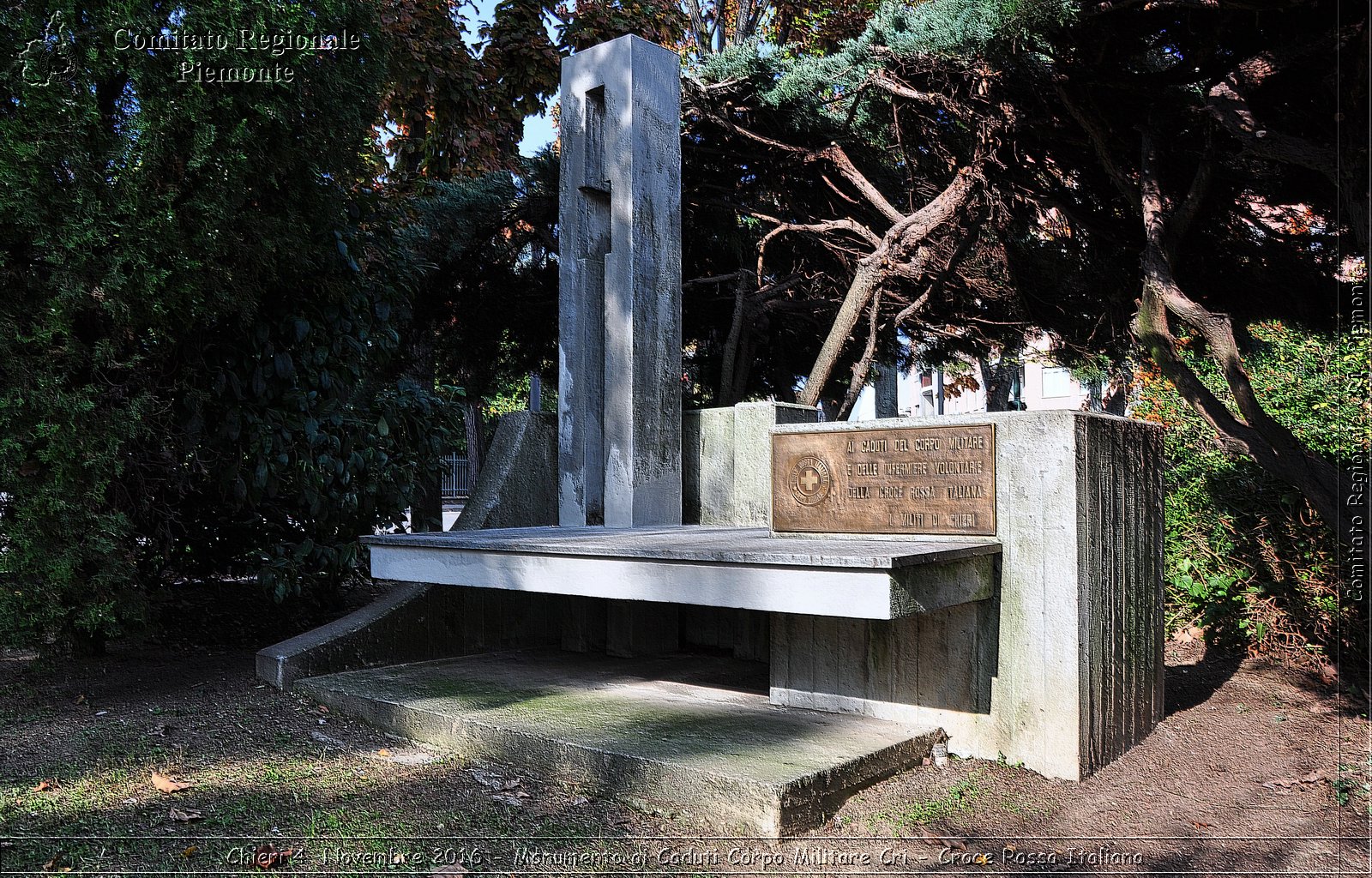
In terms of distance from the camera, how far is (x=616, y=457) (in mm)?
6727

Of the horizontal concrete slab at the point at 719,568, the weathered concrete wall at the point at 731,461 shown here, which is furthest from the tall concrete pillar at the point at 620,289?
the horizontal concrete slab at the point at 719,568

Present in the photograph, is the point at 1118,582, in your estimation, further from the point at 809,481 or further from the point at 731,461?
the point at 731,461

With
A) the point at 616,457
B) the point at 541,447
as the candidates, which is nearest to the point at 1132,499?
the point at 616,457

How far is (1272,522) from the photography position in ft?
21.7

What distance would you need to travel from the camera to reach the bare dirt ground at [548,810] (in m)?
3.70

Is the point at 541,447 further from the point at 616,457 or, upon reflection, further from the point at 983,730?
the point at 983,730

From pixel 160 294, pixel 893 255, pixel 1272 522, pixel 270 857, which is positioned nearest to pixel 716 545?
pixel 270 857

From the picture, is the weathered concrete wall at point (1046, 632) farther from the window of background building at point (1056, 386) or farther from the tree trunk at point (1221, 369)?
the window of background building at point (1056, 386)

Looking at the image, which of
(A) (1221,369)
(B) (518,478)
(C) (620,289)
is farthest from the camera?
(B) (518,478)

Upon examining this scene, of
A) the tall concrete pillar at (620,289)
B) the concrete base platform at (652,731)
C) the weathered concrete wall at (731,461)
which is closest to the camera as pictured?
the concrete base platform at (652,731)

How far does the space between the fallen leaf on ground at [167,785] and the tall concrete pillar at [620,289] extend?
301 cm

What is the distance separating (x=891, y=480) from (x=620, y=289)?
2.64 metres

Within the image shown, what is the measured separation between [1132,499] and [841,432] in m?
1.50

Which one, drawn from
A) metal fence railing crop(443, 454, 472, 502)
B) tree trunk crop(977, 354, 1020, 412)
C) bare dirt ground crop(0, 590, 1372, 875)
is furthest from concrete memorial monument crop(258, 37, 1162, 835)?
metal fence railing crop(443, 454, 472, 502)
